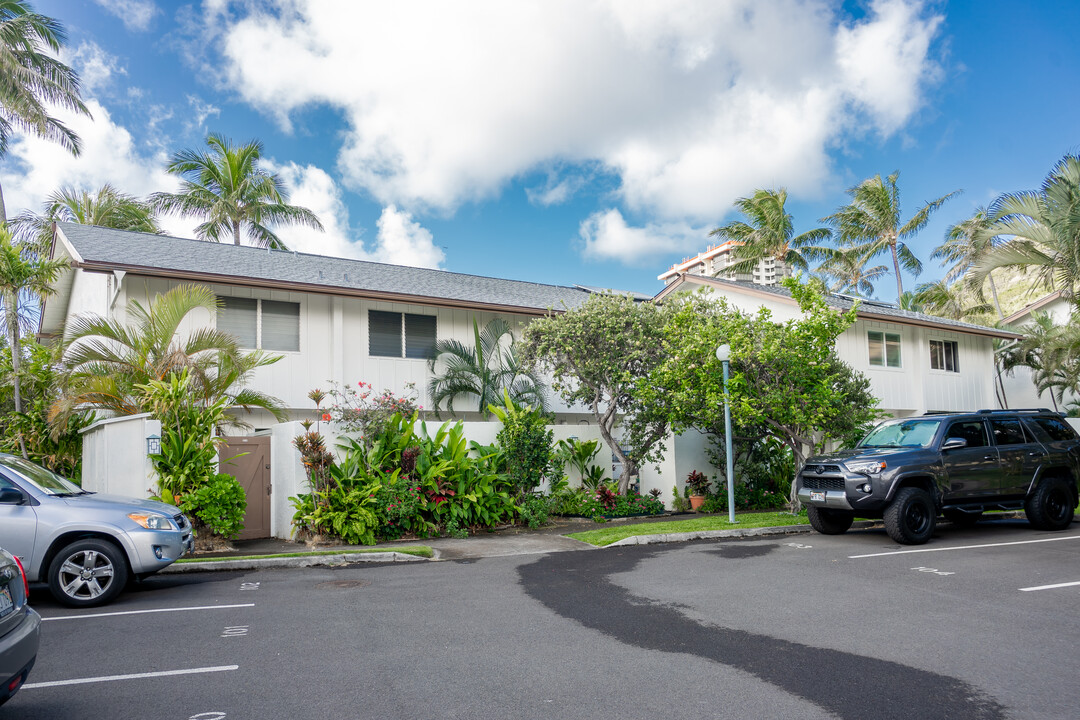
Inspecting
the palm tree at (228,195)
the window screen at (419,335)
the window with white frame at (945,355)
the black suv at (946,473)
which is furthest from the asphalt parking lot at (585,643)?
the palm tree at (228,195)

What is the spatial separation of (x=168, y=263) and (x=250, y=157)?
17631mm

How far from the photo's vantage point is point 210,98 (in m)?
25.3

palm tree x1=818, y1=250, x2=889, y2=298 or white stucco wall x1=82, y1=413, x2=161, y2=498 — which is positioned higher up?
palm tree x1=818, y1=250, x2=889, y2=298

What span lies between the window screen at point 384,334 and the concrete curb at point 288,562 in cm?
756

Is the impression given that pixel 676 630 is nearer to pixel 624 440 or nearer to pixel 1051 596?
pixel 1051 596

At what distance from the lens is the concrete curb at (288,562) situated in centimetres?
1001

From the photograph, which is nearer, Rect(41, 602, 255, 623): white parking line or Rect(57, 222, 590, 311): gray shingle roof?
Rect(41, 602, 255, 623): white parking line

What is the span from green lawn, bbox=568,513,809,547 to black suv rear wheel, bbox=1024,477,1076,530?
355 centimetres

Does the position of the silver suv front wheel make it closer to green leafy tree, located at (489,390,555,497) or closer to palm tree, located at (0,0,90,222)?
green leafy tree, located at (489,390,555,497)

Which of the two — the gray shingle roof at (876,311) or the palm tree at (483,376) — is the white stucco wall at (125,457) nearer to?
the palm tree at (483,376)

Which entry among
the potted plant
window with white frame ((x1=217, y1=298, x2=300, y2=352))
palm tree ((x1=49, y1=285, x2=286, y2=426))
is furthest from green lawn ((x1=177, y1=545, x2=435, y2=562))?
the potted plant

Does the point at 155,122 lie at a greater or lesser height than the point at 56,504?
greater

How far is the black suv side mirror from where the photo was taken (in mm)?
7394

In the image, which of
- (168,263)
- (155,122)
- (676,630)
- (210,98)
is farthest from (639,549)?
(155,122)
